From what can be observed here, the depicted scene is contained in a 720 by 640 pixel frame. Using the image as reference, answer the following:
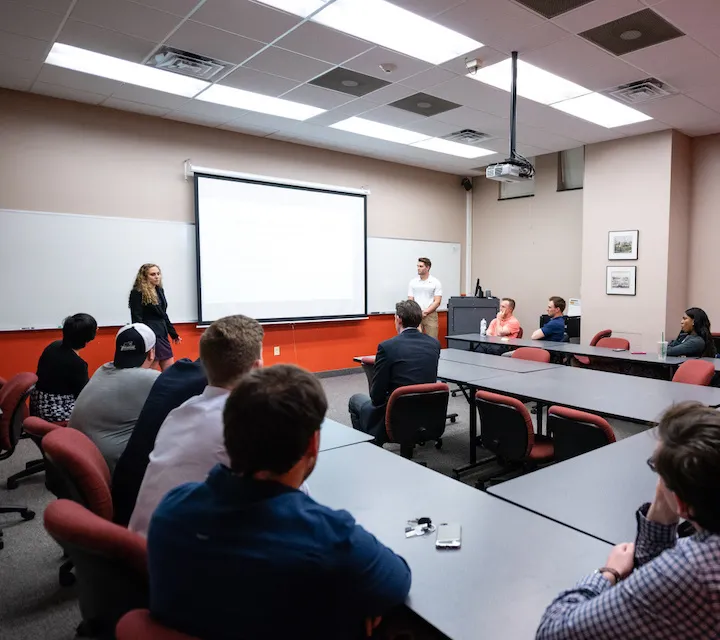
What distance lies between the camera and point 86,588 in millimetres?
1250

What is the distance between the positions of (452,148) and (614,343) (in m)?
3.38

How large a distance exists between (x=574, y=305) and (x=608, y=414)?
522 centimetres

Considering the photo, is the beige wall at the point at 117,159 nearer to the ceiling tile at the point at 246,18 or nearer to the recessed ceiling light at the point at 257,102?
the recessed ceiling light at the point at 257,102

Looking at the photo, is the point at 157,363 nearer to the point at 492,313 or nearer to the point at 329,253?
the point at 329,253

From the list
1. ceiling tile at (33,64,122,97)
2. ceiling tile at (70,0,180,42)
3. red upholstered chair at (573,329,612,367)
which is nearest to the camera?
ceiling tile at (70,0,180,42)

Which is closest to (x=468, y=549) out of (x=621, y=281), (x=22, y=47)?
(x=22, y=47)

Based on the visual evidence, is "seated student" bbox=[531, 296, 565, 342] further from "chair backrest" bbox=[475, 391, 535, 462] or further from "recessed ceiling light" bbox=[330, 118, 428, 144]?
"chair backrest" bbox=[475, 391, 535, 462]

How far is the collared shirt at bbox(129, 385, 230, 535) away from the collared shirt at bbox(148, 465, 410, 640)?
0.42 meters

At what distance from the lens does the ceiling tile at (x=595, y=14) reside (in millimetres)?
3400

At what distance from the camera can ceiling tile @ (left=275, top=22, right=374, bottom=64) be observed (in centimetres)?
374

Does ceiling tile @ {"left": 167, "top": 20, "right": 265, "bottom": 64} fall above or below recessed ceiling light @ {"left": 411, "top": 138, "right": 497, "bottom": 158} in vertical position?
below

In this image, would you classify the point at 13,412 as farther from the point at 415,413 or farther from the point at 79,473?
the point at 415,413

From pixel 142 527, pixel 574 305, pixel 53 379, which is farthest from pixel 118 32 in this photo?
pixel 574 305

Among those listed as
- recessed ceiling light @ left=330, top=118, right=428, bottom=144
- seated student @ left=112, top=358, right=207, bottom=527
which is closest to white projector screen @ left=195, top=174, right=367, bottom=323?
recessed ceiling light @ left=330, top=118, right=428, bottom=144
